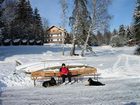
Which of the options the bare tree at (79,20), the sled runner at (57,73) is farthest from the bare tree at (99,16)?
the sled runner at (57,73)

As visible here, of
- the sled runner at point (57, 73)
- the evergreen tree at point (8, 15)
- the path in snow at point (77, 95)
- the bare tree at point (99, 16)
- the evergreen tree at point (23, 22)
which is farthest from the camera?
the evergreen tree at point (23, 22)

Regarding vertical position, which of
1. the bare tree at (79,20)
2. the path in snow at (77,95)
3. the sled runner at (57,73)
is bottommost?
the path in snow at (77,95)

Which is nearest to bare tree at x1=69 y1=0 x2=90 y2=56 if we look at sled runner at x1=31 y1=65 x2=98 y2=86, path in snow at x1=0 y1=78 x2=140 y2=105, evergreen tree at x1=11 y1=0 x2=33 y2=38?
sled runner at x1=31 y1=65 x2=98 y2=86

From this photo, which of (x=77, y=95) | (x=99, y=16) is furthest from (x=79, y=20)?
(x=77, y=95)

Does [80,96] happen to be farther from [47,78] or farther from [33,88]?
[47,78]

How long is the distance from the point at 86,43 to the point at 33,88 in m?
28.1

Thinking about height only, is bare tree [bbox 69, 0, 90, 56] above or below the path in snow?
above

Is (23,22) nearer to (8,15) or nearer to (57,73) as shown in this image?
(8,15)

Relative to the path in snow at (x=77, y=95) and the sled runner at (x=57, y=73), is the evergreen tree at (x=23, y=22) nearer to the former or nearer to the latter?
the sled runner at (x=57, y=73)

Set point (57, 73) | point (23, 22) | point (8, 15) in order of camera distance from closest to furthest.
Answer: point (57, 73) < point (8, 15) < point (23, 22)

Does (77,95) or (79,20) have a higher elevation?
(79,20)

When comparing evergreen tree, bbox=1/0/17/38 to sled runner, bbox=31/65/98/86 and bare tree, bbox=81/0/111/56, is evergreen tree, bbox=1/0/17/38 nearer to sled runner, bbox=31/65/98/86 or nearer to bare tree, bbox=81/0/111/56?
bare tree, bbox=81/0/111/56

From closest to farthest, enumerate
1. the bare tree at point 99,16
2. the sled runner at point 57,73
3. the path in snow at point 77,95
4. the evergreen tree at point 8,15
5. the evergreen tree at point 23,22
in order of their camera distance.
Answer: the path in snow at point 77,95
the sled runner at point 57,73
the bare tree at point 99,16
the evergreen tree at point 8,15
the evergreen tree at point 23,22

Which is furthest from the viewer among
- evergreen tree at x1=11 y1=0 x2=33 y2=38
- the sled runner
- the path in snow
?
evergreen tree at x1=11 y1=0 x2=33 y2=38
